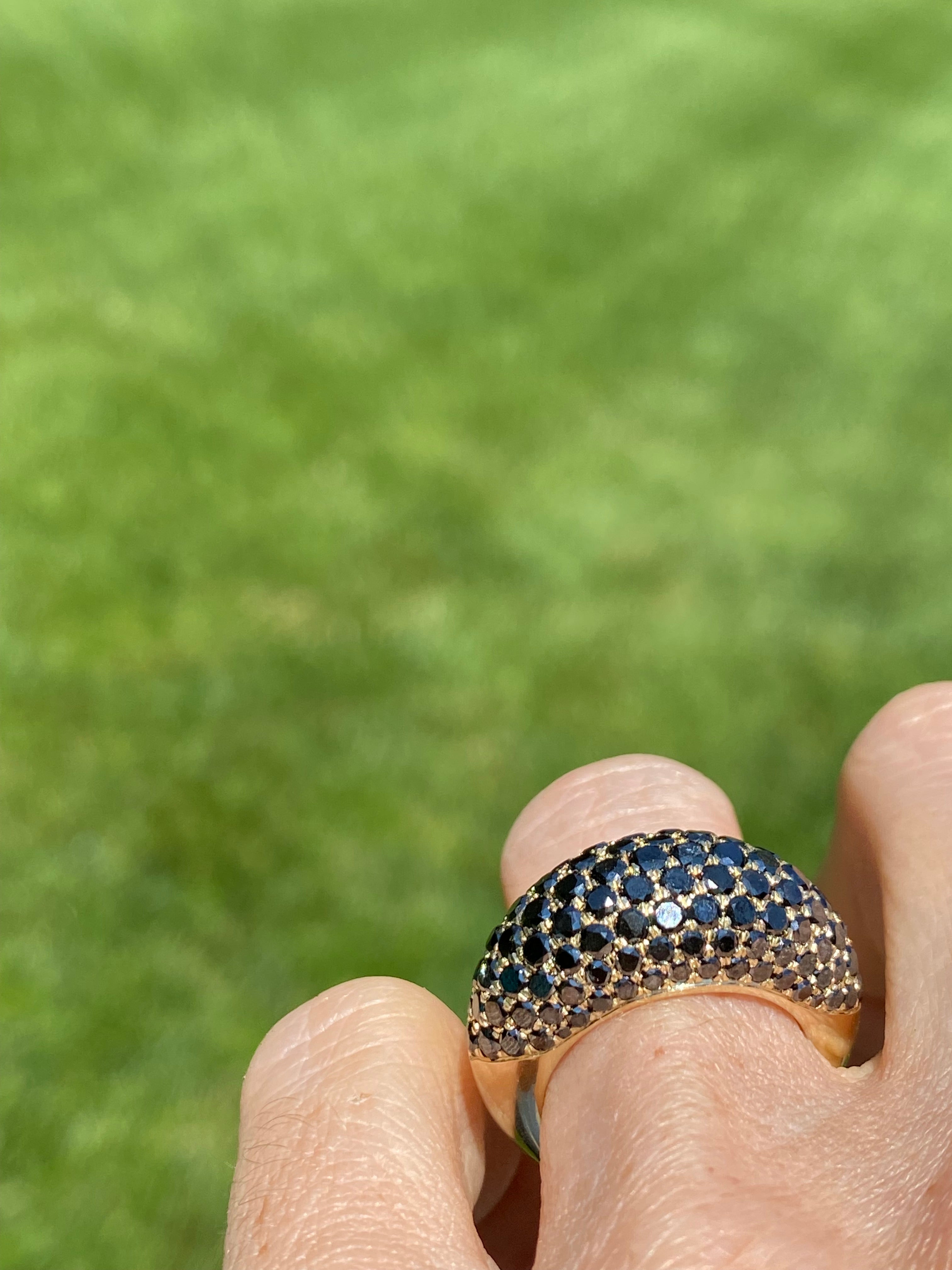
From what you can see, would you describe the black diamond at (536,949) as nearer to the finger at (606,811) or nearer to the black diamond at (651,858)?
the black diamond at (651,858)

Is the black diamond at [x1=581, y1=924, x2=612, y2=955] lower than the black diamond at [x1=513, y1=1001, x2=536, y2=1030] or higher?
higher

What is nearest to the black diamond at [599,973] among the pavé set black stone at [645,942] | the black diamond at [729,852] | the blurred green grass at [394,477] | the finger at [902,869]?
the pavé set black stone at [645,942]

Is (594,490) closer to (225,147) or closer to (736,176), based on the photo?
(736,176)

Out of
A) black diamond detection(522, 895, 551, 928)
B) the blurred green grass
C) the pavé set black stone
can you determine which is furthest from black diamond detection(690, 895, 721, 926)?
the blurred green grass

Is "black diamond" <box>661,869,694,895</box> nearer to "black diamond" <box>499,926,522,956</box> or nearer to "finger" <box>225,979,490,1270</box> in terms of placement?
"black diamond" <box>499,926,522,956</box>

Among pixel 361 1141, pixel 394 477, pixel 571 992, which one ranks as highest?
pixel 394 477

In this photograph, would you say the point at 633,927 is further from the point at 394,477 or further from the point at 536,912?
the point at 394,477

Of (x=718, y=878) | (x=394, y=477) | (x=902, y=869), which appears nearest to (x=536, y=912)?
(x=718, y=878)
